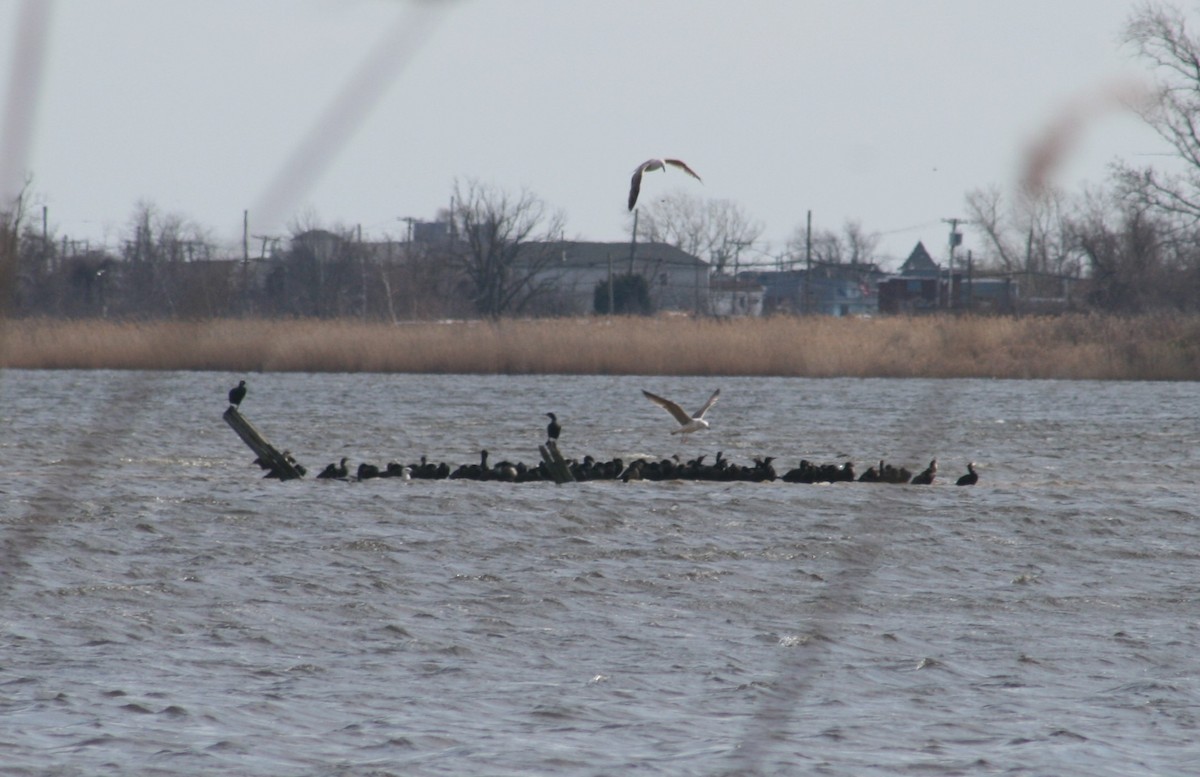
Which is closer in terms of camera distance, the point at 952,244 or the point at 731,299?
the point at 952,244

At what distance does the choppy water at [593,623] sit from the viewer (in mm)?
7789

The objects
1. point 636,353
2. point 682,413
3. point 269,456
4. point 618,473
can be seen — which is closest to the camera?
point 682,413

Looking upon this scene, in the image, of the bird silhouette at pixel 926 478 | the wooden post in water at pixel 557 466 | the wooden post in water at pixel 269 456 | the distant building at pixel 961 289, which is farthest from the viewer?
the bird silhouette at pixel 926 478

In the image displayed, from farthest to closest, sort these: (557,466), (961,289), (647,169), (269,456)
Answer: (269,456), (557,466), (647,169), (961,289)

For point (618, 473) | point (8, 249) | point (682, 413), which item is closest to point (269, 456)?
point (618, 473)

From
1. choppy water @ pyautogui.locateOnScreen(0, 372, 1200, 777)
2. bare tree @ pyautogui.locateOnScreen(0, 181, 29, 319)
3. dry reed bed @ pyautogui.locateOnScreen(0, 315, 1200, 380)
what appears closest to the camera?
bare tree @ pyautogui.locateOnScreen(0, 181, 29, 319)

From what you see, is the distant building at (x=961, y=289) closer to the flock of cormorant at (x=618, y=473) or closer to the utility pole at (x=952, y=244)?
the utility pole at (x=952, y=244)

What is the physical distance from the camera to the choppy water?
Result: 779cm

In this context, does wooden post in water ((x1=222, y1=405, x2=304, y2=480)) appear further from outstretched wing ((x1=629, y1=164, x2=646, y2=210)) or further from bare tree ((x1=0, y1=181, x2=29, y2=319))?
bare tree ((x1=0, y1=181, x2=29, y2=319))

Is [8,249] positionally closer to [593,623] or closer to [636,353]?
[593,623]

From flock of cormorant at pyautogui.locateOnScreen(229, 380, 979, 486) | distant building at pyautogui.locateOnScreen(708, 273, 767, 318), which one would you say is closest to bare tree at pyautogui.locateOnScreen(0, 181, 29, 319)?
flock of cormorant at pyautogui.locateOnScreen(229, 380, 979, 486)

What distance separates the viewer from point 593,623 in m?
10.9

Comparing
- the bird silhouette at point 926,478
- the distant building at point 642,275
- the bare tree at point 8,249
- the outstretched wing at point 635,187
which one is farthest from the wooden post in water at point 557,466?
the distant building at point 642,275

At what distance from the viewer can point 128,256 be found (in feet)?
6.12
